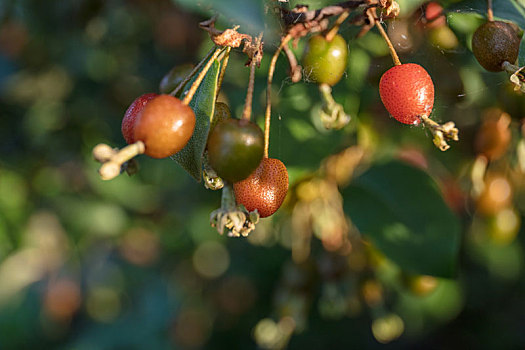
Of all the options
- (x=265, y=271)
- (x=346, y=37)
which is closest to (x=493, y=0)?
(x=346, y=37)

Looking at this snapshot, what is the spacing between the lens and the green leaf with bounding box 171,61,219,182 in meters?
0.75

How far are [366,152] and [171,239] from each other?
1.41 metres

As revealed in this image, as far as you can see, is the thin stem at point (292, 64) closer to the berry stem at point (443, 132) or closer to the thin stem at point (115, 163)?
the berry stem at point (443, 132)

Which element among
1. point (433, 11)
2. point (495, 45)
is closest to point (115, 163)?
point (495, 45)

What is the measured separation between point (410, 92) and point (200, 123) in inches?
13.7

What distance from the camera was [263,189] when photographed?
76 centimetres

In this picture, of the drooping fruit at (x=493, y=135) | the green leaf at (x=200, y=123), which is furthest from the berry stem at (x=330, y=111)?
the drooping fruit at (x=493, y=135)

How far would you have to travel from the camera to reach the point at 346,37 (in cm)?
114

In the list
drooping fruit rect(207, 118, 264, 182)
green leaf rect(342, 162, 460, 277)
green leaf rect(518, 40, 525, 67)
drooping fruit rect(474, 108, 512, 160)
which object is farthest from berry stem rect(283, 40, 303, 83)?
drooping fruit rect(474, 108, 512, 160)

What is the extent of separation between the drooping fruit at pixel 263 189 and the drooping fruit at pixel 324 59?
271mm

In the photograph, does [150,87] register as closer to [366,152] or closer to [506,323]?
[366,152]

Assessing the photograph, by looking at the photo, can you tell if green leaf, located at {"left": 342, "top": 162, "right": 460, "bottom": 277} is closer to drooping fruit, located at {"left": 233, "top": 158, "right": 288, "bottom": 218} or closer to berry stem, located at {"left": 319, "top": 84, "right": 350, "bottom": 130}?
berry stem, located at {"left": 319, "top": 84, "right": 350, "bottom": 130}

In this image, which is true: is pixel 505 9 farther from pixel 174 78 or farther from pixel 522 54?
pixel 174 78

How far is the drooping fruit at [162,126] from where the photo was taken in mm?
650
